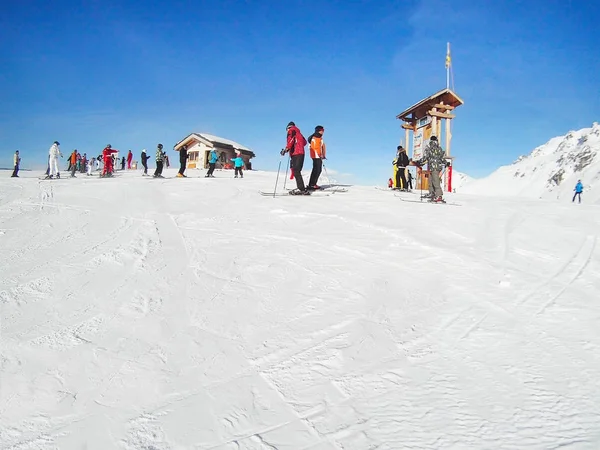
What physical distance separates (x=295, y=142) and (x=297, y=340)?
7.74m

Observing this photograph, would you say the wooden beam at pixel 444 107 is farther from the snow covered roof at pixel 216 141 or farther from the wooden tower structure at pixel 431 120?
the snow covered roof at pixel 216 141

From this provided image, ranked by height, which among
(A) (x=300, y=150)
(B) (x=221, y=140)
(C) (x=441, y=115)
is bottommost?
(A) (x=300, y=150)

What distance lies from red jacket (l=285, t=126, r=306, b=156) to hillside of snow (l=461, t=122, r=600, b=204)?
207ft

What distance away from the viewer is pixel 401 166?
13.7m

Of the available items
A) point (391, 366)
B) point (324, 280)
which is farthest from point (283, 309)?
point (391, 366)

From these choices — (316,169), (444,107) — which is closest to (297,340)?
(316,169)

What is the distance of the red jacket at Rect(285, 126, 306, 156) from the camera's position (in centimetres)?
995

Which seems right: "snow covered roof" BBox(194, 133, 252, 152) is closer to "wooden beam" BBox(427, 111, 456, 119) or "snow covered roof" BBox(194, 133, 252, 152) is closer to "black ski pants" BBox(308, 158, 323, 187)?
"wooden beam" BBox(427, 111, 456, 119)

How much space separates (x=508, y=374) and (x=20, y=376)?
318 centimetres

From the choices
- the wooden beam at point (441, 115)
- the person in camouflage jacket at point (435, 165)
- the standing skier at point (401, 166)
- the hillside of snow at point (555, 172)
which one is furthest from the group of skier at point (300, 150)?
the hillside of snow at point (555, 172)

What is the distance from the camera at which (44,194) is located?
9750mm

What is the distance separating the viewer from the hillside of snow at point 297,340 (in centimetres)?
202

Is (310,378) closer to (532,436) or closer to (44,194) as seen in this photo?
(532,436)

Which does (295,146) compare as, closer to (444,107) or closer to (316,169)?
(316,169)
